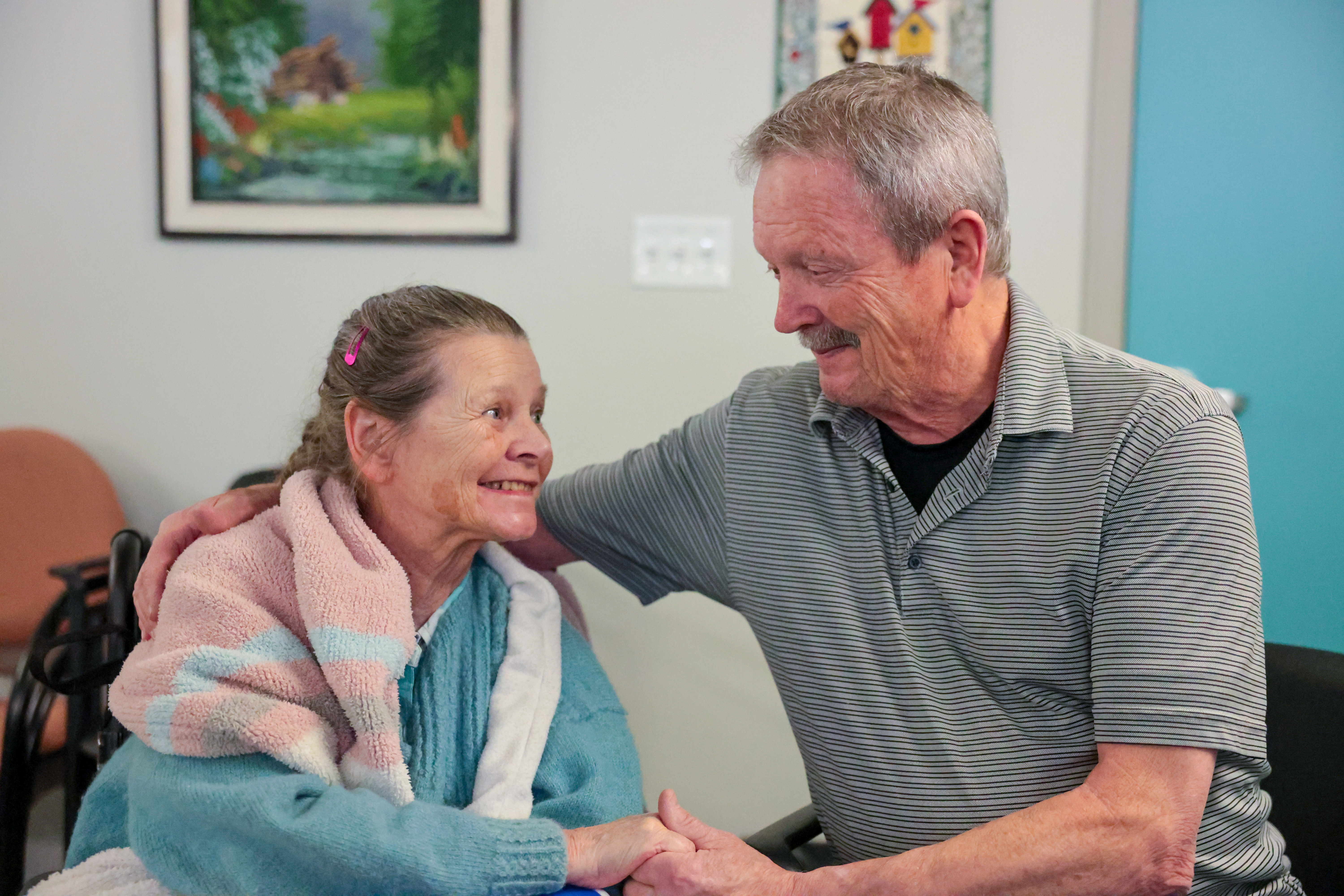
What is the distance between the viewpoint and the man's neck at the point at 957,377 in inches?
47.8

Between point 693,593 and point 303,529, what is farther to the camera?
point 693,593

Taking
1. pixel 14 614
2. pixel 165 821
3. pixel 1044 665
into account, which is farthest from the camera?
pixel 14 614

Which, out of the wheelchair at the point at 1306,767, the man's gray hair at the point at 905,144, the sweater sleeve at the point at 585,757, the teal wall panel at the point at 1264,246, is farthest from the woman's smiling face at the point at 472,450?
the teal wall panel at the point at 1264,246

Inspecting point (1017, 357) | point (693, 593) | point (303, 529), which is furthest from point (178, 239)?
point (1017, 357)

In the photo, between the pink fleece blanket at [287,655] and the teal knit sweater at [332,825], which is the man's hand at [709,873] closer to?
the teal knit sweater at [332,825]

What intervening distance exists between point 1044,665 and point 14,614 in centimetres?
197

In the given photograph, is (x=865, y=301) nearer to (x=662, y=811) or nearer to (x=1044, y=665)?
(x=1044, y=665)

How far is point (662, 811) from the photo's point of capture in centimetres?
119

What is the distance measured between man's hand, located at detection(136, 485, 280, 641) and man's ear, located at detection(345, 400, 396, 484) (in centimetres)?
16

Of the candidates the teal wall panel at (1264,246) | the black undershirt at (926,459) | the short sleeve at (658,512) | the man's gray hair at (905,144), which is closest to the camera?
the man's gray hair at (905,144)

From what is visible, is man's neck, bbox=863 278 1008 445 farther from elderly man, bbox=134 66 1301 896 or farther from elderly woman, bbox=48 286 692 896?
elderly woman, bbox=48 286 692 896

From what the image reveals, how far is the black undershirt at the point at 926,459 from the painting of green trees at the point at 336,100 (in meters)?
1.14

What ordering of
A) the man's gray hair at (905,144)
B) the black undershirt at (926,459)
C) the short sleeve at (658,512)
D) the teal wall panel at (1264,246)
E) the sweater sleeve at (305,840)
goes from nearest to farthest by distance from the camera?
the sweater sleeve at (305,840), the man's gray hair at (905,144), the black undershirt at (926,459), the short sleeve at (658,512), the teal wall panel at (1264,246)

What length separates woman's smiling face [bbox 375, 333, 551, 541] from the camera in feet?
4.13
